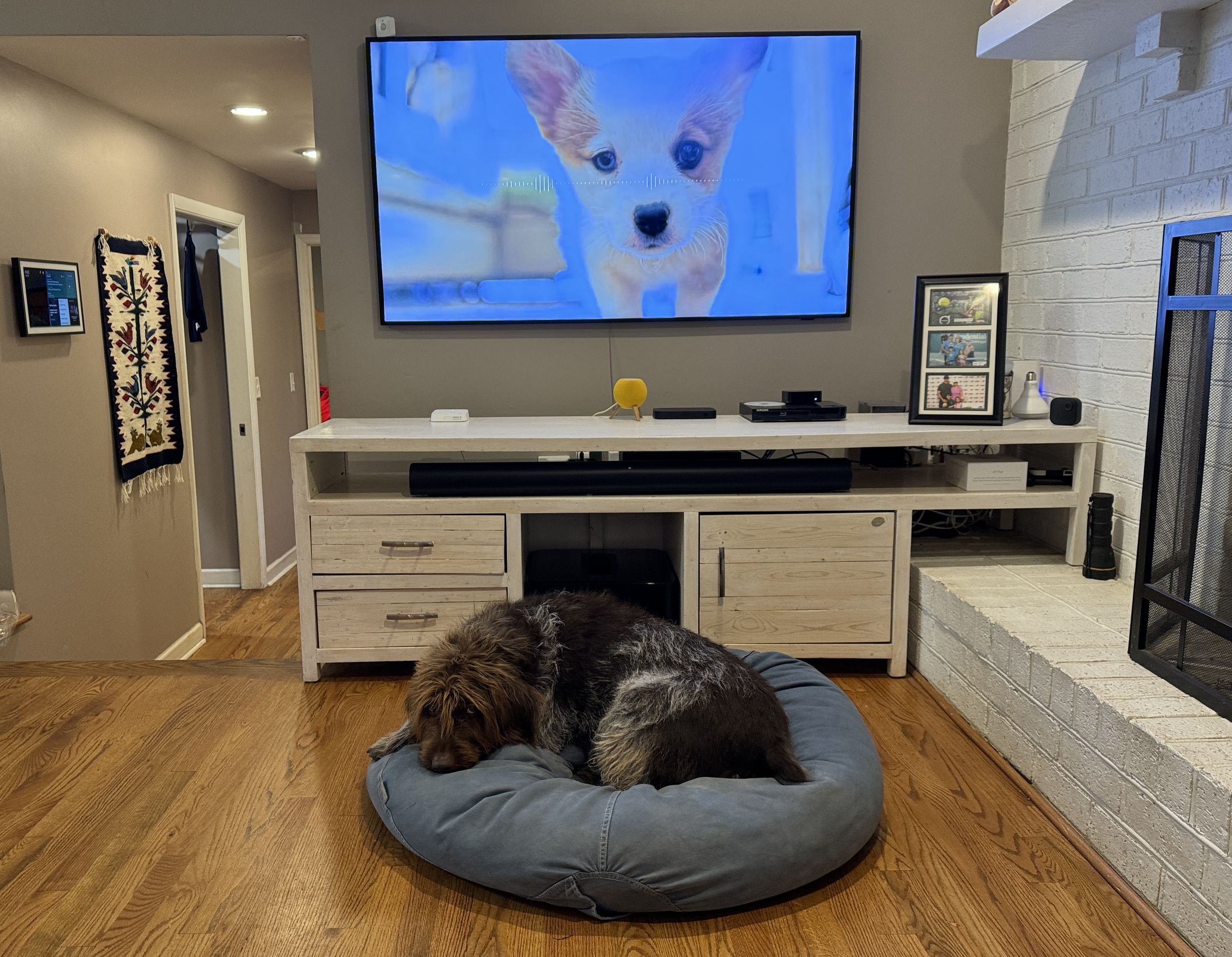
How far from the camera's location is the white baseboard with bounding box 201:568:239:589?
5992 millimetres

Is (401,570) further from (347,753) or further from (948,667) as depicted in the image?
(948,667)

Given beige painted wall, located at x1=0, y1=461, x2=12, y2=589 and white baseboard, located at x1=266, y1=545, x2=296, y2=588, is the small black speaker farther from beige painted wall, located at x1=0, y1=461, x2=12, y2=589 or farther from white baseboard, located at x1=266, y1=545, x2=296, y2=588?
white baseboard, located at x1=266, y1=545, x2=296, y2=588

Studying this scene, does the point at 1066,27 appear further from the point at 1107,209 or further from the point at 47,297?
the point at 47,297

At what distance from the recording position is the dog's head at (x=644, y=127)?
3260 mm

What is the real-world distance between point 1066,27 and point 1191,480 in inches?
51.9

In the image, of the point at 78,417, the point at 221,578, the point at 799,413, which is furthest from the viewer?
the point at 221,578

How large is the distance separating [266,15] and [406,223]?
0.81 meters

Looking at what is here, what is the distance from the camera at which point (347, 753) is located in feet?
8.13

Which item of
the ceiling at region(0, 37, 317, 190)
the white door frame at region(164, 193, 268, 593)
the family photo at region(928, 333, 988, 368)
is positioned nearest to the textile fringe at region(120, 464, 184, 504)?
the white door frame at region(164, 193, 268, 593)

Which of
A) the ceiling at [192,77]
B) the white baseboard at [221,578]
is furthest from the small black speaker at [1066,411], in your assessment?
the white baseboard at [221,578]

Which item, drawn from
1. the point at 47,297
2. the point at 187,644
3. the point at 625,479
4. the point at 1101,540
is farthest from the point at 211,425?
the point at 1101,540

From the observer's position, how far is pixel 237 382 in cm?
569

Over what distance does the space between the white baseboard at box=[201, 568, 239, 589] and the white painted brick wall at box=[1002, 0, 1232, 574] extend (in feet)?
15.2

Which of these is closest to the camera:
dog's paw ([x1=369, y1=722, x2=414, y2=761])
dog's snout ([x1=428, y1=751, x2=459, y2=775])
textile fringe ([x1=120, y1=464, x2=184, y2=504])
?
dog's snout ([x1=428, y1=751, x2=459, y2=775])
